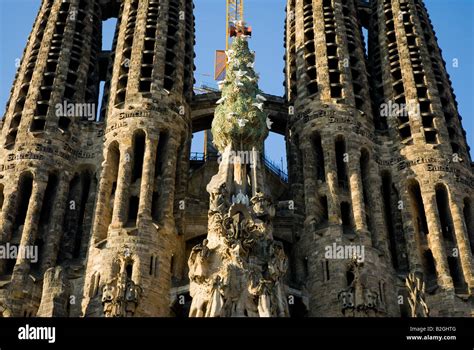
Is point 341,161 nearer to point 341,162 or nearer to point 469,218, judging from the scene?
point 341,162

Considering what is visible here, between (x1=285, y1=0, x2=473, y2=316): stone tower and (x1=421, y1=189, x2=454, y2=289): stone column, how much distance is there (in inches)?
1.8

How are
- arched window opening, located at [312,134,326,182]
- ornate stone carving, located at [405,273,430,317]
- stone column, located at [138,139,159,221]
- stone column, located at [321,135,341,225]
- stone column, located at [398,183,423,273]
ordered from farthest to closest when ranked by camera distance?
arched window opening, located at [312,134,326,182]
stone column, located at [321,135,341,225]
stone column, located at [138,139,159,221]
stone column, located at [398,183,423,273]
ornate stone carving, located at [405,273,430,317]

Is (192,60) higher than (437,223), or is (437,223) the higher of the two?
(192,60)

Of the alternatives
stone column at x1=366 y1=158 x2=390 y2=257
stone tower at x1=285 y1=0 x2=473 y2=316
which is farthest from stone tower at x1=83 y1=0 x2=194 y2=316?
stone column at x1=366 y1=158 x2=390 y2=257

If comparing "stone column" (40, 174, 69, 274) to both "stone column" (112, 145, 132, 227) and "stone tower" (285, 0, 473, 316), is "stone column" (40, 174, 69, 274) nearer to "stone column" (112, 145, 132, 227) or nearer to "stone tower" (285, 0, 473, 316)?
"stone column" (112, 145, 132, 227)

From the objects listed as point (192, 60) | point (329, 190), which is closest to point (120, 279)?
point (329, 190)

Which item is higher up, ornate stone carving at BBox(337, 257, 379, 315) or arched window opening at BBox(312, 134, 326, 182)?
arched window opening at BBox(312, 134, 326, 182)

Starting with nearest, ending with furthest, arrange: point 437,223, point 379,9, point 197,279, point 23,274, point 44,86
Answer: point 197,279 → point 23,274 → point 437,223 → point 44,86 → point 379,9

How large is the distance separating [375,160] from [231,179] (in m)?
8.05

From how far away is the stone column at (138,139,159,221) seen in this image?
115 ft

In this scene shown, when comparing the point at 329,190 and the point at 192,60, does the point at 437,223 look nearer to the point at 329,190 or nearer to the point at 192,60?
the point at 329,190

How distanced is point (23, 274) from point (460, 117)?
21.1 metres

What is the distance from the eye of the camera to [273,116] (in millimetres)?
42812

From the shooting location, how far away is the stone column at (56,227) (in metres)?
34.0
